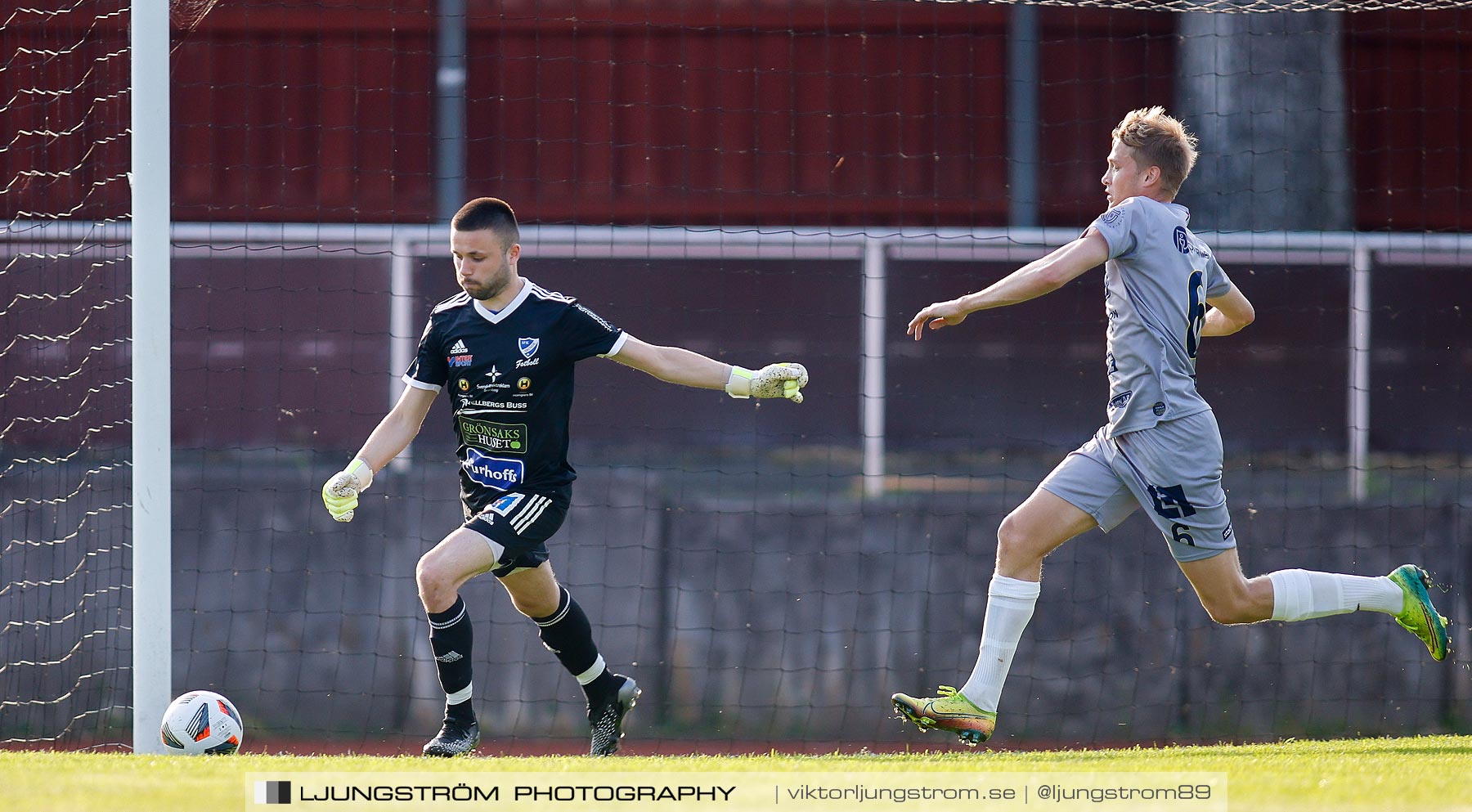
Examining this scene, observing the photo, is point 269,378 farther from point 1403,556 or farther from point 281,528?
point 1403,556

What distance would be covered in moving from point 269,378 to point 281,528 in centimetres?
214

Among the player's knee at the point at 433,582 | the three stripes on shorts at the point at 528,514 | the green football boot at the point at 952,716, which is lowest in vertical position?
the green football boot at the point at 952,716

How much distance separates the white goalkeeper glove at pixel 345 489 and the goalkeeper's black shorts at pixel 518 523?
0.36 metres

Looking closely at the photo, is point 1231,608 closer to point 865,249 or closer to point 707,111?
point 865,249

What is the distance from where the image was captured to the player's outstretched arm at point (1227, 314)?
4.87 meters

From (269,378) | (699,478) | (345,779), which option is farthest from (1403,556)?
(269,378)

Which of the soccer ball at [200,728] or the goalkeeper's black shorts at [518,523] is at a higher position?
the goalkeeper's black shorts at [518,523]

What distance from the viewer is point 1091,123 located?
10812mm

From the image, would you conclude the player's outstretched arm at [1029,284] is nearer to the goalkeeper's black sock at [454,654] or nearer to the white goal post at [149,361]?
the goalkeeper's black sock at [454,654]

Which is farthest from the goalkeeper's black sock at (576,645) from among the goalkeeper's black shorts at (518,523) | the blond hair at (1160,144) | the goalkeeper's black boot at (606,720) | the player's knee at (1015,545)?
the blond hair at (1160,144)

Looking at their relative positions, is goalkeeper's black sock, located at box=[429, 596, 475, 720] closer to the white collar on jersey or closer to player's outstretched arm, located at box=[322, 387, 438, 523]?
player's outstretched arm, located at box=[322, 387, 438, 523]

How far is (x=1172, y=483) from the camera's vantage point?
4492 millimetres

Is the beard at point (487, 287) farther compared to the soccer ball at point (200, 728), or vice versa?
the soccer ball at point (200, 728)

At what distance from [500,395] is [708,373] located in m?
0.68
